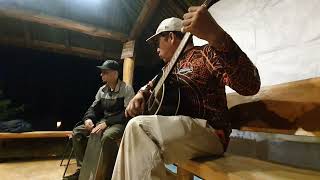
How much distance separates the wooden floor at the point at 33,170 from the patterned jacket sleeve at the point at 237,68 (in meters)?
2.72

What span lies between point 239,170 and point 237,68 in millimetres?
435

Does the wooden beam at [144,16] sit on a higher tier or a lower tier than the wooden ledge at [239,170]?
higher

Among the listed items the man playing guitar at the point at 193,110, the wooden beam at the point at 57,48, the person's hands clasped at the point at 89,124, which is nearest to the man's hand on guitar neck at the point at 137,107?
the man playing guitar at the point at 193,110

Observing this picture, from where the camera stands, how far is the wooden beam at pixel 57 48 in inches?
210

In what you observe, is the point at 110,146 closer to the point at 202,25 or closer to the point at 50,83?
the point at 202,25

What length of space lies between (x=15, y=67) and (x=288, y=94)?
8182 mm

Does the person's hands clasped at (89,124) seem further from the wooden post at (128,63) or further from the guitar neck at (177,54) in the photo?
the guitar neck at (177,54)

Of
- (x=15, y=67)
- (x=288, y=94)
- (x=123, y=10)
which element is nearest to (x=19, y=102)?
(x=15, y=67)

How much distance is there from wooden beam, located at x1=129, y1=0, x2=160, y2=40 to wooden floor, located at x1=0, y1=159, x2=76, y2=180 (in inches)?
97.9

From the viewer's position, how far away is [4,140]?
14.5ft

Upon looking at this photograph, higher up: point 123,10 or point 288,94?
point 123,10

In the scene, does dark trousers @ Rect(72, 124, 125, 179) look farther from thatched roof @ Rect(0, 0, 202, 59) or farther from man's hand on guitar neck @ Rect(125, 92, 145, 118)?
thatched roof @ Rect(0, 0, 202, 59)

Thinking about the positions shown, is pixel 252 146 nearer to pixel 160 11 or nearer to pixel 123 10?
pixel 160 11

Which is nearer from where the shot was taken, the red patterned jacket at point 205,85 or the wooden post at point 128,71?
the red patterned jacket at point 205,85
